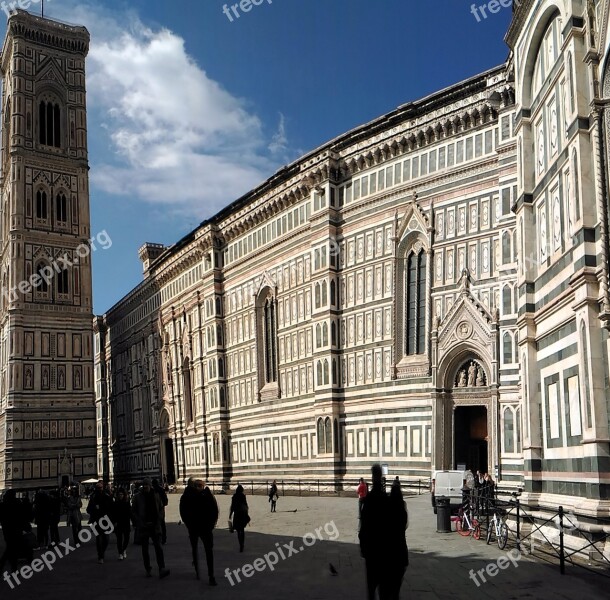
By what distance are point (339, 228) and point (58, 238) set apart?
3944 cm

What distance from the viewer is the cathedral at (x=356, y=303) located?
1744 cm

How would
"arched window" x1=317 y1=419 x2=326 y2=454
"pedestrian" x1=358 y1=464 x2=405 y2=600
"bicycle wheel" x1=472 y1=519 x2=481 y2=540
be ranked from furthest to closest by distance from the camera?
"arched window" x1=317 y1=419 x2=326 y2=454, "bicycle wheel" x1=472 y1=519 x2=481 y2=540, "pedestrian" x1=358 y1=464 x2=405 y2=600

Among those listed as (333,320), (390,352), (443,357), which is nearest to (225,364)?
(333,320)

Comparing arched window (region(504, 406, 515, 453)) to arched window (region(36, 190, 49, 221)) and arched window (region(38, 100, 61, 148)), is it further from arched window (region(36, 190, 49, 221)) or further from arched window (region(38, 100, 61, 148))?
arched window (region(38, 100, 61, 148))

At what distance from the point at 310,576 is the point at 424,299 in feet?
88.1

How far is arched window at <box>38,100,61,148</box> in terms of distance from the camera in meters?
79.4

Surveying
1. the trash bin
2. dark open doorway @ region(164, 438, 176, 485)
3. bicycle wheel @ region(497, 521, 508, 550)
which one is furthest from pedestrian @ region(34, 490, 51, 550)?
dark open doorway @ region(164, 438, 176, 485)

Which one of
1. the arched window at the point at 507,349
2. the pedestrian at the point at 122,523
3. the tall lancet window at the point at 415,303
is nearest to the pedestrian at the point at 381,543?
the pedestrian at the point at 122,523

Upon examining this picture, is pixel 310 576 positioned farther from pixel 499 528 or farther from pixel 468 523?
pixel 468 523

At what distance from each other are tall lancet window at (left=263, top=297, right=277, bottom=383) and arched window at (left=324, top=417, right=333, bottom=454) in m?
7.91

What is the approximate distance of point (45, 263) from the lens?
77250mm

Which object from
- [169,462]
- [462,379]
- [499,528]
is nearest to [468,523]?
[499,528]

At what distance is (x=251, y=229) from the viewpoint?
56.4m

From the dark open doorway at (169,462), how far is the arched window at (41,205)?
2372cm
